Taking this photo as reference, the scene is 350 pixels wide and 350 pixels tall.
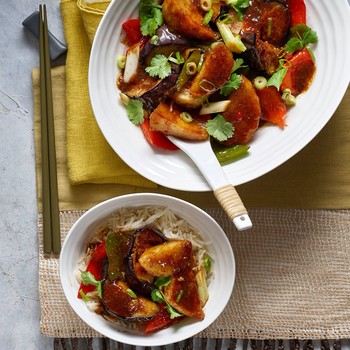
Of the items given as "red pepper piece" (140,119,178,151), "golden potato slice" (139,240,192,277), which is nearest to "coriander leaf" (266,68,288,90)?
"red pepper piece" (140,119,178,151)

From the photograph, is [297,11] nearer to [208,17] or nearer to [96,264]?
[208,17]

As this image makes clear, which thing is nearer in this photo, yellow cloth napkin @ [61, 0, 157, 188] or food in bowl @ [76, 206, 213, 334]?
food in bowl @ [76, 206, 213, 334]

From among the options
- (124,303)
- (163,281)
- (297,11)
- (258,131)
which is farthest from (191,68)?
(124,303)

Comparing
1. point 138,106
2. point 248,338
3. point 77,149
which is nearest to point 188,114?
point 138,106

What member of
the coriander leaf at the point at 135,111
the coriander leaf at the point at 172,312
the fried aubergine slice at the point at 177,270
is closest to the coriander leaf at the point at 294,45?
the coriander leaf at the point at 135,111

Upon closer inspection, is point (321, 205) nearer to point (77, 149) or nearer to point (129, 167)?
point (129, 167)

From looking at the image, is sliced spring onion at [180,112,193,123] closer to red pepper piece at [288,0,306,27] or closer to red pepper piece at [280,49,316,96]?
red pepper piece at [280,49,316,96]
